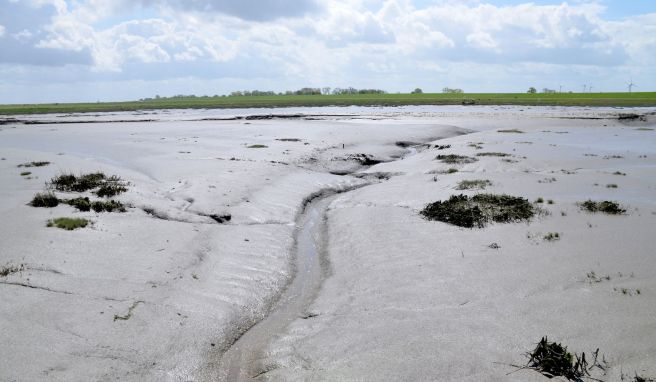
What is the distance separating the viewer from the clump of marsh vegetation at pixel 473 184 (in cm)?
1986

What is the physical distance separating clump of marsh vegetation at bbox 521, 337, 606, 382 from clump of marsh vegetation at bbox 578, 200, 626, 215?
31.0ft

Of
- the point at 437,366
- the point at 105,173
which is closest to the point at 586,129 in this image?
the point at 105,173

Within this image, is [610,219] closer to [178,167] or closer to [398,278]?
[398,278]

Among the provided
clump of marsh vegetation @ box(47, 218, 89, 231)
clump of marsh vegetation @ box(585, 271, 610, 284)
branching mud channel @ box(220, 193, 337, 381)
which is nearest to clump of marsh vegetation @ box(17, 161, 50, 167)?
clump of marsh vegetation @ box(47, 218, 89, 231)

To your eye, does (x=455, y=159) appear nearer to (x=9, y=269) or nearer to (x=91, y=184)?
(x=91, y=184)

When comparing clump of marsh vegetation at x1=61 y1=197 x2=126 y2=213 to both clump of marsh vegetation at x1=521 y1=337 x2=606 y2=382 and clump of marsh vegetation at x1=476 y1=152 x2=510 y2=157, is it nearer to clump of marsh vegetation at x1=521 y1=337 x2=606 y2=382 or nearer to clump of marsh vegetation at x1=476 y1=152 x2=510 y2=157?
clump of marsh vegetation at x1=521 y1=337 x2=606 y2=382

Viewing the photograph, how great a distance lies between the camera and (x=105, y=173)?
21500mm

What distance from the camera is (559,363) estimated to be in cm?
686

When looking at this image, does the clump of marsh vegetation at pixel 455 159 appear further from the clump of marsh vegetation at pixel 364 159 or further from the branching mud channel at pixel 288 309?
the branching mud channel at pixel 288 309

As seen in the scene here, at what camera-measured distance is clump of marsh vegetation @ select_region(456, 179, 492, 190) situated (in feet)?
65.2

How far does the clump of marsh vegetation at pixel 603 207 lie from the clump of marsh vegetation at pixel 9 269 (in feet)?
50.5

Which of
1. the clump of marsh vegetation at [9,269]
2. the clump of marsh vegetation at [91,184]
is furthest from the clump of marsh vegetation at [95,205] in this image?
the clump of marsh vegetation at [9,269]

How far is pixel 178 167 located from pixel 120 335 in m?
16.6

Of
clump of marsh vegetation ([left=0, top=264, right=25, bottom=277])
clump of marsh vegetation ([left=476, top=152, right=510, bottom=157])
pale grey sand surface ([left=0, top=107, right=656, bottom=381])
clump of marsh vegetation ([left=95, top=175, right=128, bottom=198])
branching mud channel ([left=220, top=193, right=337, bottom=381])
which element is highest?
clump of marsh vegetation ([left=95, top=175, right=128, bottom=198])
